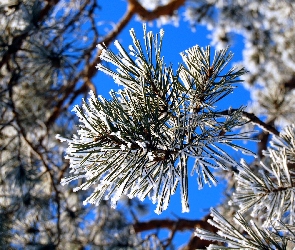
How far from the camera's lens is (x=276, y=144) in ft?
3.84

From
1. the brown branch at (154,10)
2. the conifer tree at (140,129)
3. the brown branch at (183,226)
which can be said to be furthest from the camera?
the brown branch at (154,10)

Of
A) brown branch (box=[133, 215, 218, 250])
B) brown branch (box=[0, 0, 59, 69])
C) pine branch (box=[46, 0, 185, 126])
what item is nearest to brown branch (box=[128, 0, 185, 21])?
pine branch (box=[46, 0, 185, 126])

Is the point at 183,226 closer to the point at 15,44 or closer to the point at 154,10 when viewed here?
the point at 15,44

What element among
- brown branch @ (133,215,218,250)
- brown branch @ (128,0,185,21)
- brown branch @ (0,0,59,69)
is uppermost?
brown branch @ (128,0,185,21)

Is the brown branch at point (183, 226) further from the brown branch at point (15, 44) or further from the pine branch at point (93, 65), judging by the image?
the brown branch at point (15, 44)

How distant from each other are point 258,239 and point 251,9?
3.52 meters

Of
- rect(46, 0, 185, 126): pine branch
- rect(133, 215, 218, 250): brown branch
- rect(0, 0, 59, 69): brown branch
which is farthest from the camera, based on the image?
rect(46, 0, 185, 126): pine branch

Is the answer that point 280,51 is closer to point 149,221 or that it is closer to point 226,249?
point 149,221

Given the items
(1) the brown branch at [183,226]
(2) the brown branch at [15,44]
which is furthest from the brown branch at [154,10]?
(1) the brown branch at [183,226]

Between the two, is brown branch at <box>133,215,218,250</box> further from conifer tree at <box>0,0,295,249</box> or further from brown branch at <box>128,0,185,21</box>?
brown branch at <box>128,0,185,21</box>

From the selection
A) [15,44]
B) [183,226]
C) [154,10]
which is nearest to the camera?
[15,44]

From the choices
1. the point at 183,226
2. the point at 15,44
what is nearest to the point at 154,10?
the point at 15,44

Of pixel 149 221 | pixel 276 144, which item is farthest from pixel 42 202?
pixel 276 144

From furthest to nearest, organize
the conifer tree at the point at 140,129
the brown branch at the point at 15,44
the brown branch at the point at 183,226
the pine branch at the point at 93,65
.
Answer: the pine branch at the point at 93,65
the brown branch at the point at 183,226
the brown branch at the point at 15,44
the conifer tree at the point at 140,129
